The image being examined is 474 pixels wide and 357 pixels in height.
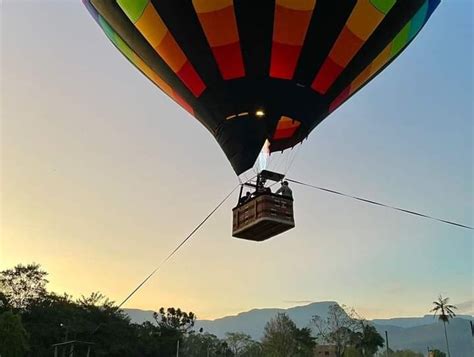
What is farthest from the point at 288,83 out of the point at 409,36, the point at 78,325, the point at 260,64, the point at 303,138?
the point at 78,325

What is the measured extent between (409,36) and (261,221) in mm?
4122

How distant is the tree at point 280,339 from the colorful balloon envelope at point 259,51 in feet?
129

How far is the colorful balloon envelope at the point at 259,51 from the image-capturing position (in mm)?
6648

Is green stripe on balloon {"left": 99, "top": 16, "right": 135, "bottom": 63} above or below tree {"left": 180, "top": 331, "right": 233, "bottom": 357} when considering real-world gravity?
above

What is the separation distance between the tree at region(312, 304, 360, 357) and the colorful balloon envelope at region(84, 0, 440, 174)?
40.5m

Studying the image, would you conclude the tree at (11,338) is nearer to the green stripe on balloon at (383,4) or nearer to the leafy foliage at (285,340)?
the green stripe on balloon at (383,4)

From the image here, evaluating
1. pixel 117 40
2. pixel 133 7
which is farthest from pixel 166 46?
pixel 117 40

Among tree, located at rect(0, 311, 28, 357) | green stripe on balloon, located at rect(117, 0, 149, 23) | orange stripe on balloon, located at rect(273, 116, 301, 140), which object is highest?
green stripe on balloon, located at rect(117, 0, 149, 23)

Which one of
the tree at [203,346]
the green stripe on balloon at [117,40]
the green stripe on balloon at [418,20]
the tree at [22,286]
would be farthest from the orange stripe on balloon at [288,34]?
the tree at [203,346]

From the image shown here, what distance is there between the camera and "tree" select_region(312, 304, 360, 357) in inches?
1766

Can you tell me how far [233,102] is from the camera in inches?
280

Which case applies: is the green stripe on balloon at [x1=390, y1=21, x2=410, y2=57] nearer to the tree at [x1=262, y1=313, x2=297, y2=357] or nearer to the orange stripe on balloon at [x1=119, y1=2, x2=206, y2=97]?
the orange stripe on balloon at [x1=119, y1=2, x2=206, y2=97]

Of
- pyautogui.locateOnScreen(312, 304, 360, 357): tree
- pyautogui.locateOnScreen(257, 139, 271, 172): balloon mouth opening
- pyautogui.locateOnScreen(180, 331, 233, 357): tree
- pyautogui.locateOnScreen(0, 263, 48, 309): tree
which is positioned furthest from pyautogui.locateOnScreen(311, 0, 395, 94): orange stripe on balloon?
pyautogui.locateOnScreen(180, 331, 233, 357): tree

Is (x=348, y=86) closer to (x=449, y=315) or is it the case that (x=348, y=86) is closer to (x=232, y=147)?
(x=232, y=147)
